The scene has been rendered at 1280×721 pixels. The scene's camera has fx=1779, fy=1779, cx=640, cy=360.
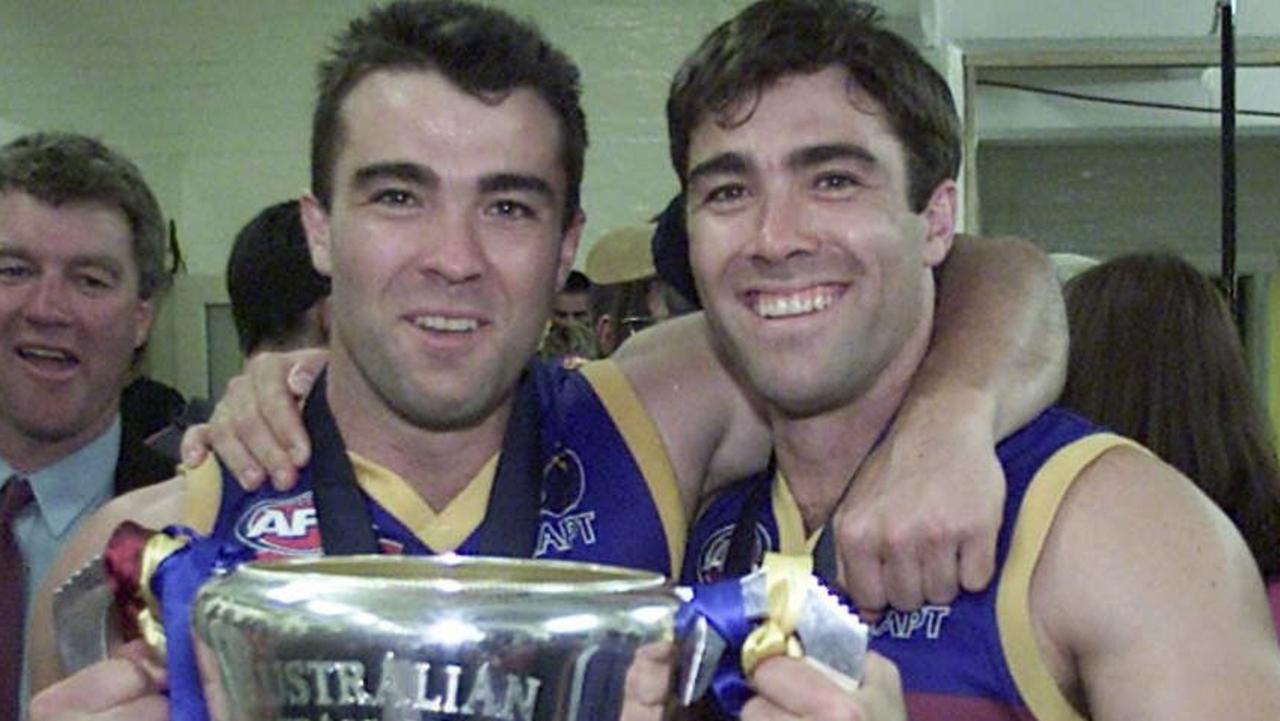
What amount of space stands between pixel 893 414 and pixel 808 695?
0.77 m

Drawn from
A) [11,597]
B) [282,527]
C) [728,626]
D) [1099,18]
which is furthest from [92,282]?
[1099,18]

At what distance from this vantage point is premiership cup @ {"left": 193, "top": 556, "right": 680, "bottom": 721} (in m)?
0.83

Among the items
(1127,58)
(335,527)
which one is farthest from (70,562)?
(1127,58)

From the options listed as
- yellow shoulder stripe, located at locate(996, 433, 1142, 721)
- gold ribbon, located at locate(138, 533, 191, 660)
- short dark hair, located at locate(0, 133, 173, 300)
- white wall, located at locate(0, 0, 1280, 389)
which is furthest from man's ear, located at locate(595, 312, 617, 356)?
gold ribbon, located at locate(138, 533, 191, 660)

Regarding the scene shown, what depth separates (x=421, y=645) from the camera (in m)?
0.82

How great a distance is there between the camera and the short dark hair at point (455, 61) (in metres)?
1.55

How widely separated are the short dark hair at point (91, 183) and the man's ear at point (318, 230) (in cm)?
61

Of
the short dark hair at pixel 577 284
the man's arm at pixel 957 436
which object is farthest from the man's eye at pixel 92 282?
the short dark hair at pixel 577 284

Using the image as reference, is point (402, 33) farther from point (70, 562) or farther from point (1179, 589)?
point (1179, 589)

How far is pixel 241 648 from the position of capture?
34.0 inches

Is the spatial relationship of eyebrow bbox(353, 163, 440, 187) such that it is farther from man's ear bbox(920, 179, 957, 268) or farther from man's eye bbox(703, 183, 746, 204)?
man's ear bbox(920, 179, 957, 268)

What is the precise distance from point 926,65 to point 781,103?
0.18m

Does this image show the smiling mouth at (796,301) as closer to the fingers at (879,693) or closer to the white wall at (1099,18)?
the fingers at (879,693)

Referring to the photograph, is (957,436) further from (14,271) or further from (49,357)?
(14,271)
